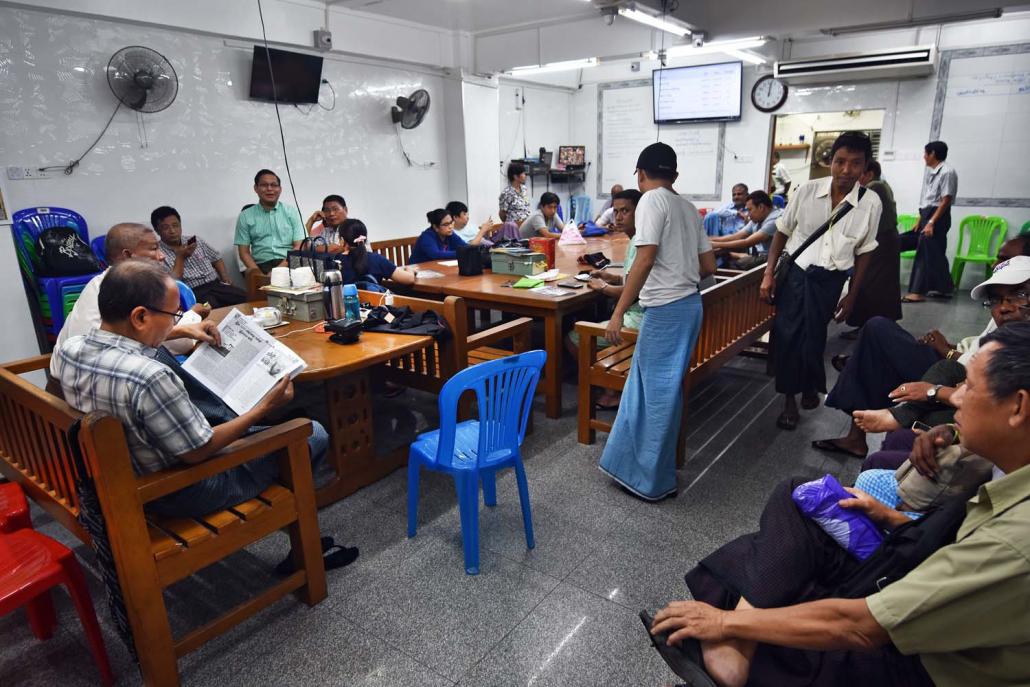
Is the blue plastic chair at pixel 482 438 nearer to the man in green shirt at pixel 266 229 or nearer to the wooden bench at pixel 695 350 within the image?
the wooden bench at pixel 695 350

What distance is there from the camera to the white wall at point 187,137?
4121 mm

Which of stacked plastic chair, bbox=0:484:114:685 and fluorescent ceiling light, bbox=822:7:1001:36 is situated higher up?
fluorescent ceiling light, bbox=822:7:1001:36

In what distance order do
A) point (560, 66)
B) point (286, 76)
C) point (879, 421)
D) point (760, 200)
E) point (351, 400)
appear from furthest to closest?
1. point (560, 66)
2. point (286, 76)
3. point (760, 200)
4. point (351, 400)
5. point (879, 421)

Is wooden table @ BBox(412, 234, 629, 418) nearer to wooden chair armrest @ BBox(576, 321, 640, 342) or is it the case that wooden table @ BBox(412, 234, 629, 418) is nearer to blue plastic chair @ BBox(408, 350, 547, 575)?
wooden chair armrest @ BBox(576, 321, 640, 342)

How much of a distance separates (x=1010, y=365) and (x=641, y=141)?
8.98 meters

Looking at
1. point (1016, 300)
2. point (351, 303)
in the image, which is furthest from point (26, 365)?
point (1016, 300)

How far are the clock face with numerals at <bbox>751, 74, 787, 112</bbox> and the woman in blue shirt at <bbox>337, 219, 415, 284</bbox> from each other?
251 inches

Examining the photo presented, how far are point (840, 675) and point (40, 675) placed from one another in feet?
7.20

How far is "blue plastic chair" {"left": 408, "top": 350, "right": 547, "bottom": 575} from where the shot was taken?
7.17ft

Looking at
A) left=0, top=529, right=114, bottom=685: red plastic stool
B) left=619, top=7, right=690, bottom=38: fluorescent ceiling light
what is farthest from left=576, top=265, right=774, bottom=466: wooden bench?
left=619, top=7, right=690, bottom=38: fluorescent ceiling light

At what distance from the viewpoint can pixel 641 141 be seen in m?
9.41

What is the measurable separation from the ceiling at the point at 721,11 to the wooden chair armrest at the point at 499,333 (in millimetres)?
2787

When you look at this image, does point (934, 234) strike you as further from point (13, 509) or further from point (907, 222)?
point (13, 509)

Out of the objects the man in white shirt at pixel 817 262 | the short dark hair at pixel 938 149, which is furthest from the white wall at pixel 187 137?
the short dark hair at pixel 938 149
